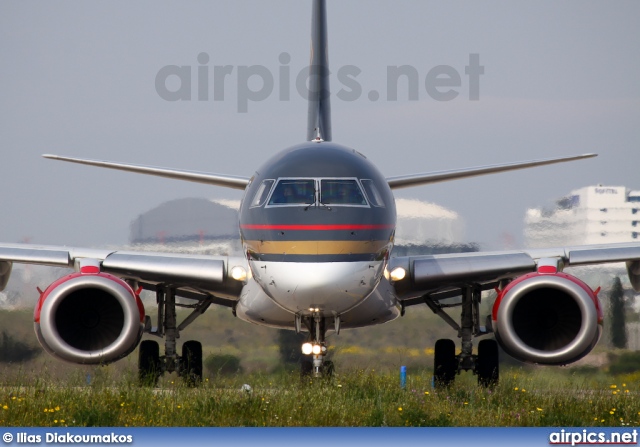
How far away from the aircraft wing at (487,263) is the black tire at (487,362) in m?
1.43

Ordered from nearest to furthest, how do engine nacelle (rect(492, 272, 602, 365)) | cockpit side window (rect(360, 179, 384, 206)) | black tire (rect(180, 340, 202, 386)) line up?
1. cockpit side window (rect(360, 179, 384, 206))
2. engine nacelle (rect(492, 272, 602, 365))
3. black tire (rect(180, 340, 202, 386))

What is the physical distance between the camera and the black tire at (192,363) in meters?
18.6

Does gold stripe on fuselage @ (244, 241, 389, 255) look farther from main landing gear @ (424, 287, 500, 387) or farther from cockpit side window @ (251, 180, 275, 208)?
main landing gear @ (424, 287, 500, 387)

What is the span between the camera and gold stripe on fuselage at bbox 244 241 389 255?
13805mm

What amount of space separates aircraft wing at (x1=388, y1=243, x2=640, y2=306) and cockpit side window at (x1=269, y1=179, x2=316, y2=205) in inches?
126

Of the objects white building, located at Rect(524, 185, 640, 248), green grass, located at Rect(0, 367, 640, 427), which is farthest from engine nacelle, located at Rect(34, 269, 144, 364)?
white building, located at Rect(524, 185, 640, 248)

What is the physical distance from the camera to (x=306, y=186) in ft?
47.3

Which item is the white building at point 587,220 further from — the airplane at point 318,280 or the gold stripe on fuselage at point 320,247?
the gold stripe on fuselage at point 320,247

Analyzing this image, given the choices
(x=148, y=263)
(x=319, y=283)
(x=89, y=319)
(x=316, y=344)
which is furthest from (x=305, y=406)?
(x=148, y=263)

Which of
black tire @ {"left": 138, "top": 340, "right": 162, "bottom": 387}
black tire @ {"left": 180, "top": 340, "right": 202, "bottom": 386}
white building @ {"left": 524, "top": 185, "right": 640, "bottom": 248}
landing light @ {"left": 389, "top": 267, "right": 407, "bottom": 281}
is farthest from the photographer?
white building @ {"left": 524, "top": 185, "right": 640, "bottom": 248}

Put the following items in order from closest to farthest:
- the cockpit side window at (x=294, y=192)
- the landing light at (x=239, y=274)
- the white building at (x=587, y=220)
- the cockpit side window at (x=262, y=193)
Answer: the cockpit side window at (x=294, y=192), the cockpit side window at (x=262, y=193), the landing light at (x=239, y=274), the white building at (x=587, y=220)

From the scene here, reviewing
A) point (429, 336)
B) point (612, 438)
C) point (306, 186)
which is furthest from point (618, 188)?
point (612, 438)

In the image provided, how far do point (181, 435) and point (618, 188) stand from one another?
644 inches

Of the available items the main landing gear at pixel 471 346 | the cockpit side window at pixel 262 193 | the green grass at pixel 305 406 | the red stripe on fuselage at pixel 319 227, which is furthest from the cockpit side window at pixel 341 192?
the main landing gear at pixel 471 346
